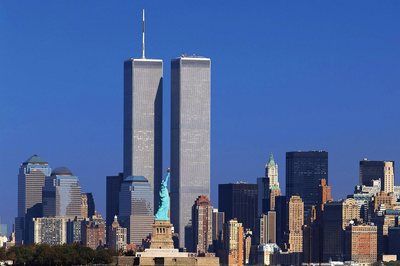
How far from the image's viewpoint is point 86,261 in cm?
12556

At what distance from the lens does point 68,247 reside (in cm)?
13412

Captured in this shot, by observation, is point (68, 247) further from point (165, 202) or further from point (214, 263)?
point (214, 263)

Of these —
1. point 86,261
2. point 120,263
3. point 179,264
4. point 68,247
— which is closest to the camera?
point 179,264

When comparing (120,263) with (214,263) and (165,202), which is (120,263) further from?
(165,202)

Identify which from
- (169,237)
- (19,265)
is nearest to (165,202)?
(169,237)

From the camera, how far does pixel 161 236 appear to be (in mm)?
136375

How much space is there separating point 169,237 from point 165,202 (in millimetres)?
3316

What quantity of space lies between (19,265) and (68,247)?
170 inches

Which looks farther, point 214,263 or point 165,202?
point 165,202

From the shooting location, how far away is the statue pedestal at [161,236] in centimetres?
13400

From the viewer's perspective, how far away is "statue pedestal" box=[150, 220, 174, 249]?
440ft

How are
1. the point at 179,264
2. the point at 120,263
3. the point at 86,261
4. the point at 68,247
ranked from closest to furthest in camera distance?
the point at 179,264 → the point at 120,263 → the point at 86,261 → the point at 68,247

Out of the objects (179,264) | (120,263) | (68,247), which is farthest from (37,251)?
(179,264)

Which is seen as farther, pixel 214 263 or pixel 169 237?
pixel 169 237
